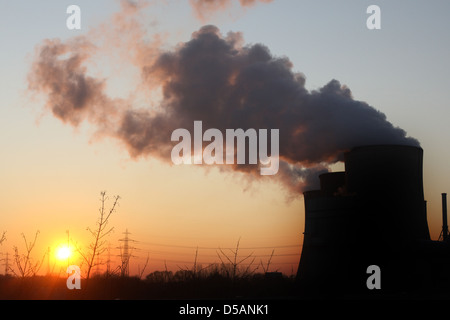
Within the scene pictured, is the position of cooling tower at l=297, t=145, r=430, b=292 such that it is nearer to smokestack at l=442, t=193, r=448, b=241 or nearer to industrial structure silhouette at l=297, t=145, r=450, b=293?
industrial structure silhouette at l=297, t=145, r=450, b=293

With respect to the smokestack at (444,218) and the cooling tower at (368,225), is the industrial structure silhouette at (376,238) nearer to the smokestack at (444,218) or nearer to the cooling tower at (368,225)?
the cooling tower at (368,225)

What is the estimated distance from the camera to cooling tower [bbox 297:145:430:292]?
21.8m

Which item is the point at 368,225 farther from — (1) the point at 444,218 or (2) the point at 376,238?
(1) the point at 444,218

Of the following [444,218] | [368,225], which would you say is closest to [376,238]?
[368,225]

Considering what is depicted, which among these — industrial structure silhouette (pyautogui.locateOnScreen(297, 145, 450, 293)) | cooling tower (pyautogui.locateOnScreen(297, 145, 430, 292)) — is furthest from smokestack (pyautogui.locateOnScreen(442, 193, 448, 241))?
cooling tower (pyautogui.locateOnScreen(297, 145, 430, 292))

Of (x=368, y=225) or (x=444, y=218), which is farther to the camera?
(x=444, y=218)

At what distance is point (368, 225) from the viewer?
22766mm

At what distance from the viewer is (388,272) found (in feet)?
75.4

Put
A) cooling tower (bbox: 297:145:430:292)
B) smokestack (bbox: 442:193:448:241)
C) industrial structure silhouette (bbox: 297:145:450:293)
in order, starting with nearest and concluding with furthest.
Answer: cooling tower (bbox: 297:145:430:292) < industrial structure silhouette (bbox: 297:145:450:293) < smokestack (bbox: 442:193:448:241)

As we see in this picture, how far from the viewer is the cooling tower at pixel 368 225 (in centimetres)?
2184
